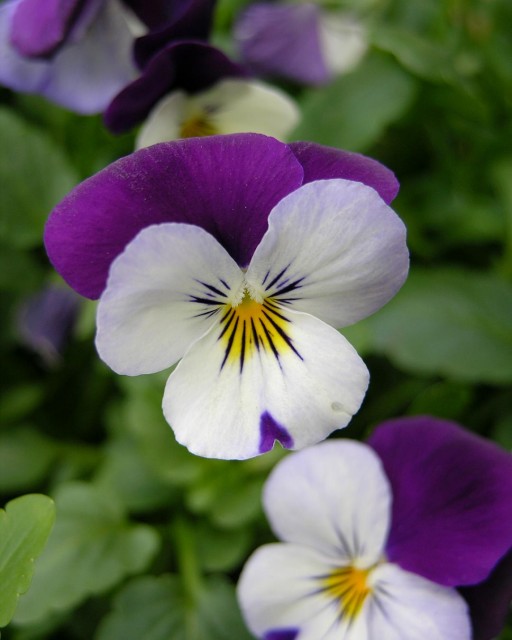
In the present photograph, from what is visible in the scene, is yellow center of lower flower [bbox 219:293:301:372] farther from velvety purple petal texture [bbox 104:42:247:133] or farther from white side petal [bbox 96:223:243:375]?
velvety purple petal texture [bbox 104:42:247:133]

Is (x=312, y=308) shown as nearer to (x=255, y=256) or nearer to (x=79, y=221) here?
(x=255, y=256)

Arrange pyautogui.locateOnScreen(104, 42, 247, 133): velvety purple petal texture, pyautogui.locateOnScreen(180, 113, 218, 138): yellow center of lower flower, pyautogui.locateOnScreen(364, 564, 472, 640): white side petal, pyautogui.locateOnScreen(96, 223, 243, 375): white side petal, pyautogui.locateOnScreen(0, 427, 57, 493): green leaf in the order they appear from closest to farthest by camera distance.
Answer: pyautogui.locateOnScreen(96, 223, 243, 375): white side petal < pyautogui.locateOnScreen(364, 564, 472, 640): white side petal < pyautogui.locateOnScreen(104, 42, 247, 133): velvety purple petal texture < pyautogui.locateOnScreen(180, 113, 218, 138): yellow center of lower flower < pyautogui.locateOnScreen(0, 427, 57, 493): green leaf

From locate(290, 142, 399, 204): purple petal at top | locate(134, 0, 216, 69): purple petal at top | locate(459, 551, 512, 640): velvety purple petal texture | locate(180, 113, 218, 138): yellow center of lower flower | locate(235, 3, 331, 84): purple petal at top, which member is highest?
locate(290, 142, 399, 204): purple petal at top

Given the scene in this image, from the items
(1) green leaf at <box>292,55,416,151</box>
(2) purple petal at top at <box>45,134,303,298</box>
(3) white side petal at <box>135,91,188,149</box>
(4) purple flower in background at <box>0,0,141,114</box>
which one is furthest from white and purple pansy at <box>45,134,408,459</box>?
(1) green leaf at <box>292,55,416,151</box>

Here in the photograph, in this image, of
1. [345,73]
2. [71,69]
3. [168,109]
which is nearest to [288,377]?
[168,109]

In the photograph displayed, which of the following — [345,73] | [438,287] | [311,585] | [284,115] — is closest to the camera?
[311,585]

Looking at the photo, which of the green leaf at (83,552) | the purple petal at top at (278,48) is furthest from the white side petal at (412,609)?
the purple petal at top at (278,48)

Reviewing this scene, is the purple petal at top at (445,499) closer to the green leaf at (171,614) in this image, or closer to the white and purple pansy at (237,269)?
the white and purple pansy at (237,269)
